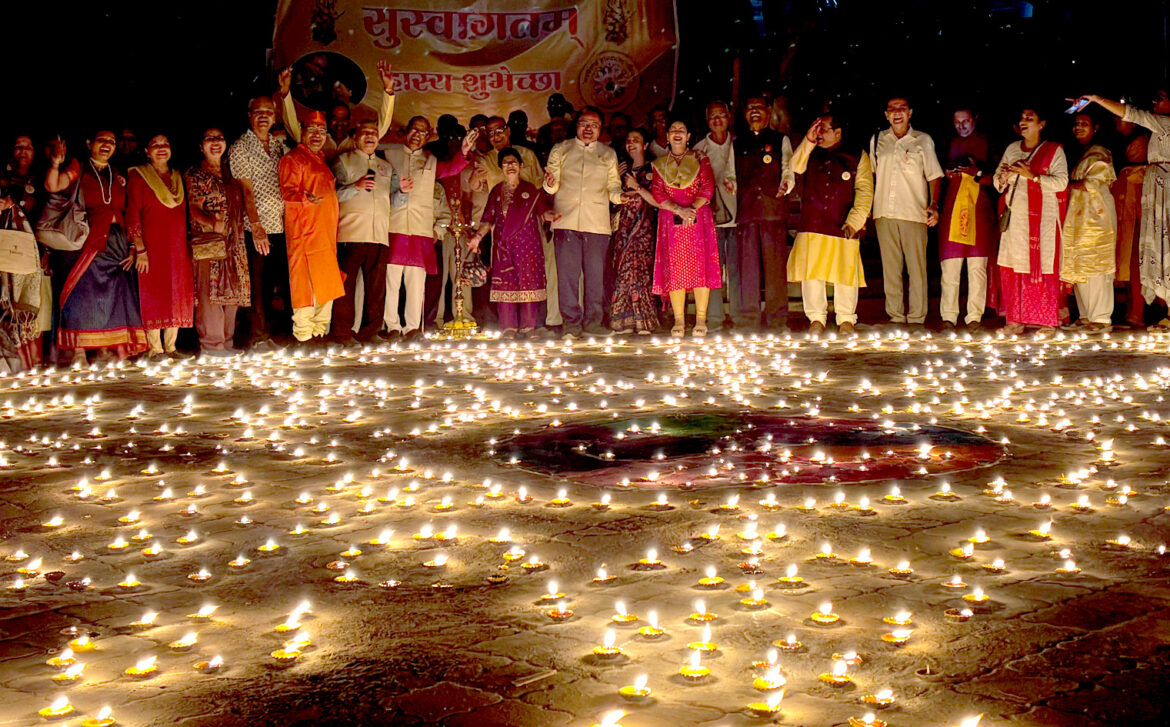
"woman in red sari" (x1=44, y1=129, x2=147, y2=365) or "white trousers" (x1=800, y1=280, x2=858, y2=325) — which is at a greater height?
"woman in red sari" (x1=44, y1=129, x2=147, y2=365)

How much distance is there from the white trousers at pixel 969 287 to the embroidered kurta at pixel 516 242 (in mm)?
3658

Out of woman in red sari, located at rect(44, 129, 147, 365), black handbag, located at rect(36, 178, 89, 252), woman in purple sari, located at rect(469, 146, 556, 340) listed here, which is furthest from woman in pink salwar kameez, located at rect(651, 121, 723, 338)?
black handbag, located at rect(36, 178, 89, 252)

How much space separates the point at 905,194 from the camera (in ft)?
34.6

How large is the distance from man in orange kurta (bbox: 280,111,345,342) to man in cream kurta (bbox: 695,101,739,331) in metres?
3.26

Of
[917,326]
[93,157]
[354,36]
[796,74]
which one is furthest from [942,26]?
[93,157]

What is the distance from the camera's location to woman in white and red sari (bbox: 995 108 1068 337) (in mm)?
10094

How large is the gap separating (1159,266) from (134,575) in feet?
30.7

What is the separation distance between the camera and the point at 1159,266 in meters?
10.2

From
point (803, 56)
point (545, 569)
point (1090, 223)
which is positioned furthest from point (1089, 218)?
point (545, 569)

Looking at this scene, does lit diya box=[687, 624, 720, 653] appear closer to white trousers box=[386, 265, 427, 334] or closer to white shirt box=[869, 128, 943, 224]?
white trousers box=[386, 265, 427, 334]

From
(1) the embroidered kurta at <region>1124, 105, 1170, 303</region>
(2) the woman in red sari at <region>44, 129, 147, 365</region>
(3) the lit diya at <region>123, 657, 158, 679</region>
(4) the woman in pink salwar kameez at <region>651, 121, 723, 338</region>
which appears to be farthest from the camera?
(4) the woman in pink salwar kameez at <region>651, 121, 723, 338</region>

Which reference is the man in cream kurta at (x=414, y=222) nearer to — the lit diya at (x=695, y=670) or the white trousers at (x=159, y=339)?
the white trousers at (x=159, y=339)

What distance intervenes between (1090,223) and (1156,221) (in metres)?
0.55

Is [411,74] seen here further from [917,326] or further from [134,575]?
[134,575]
